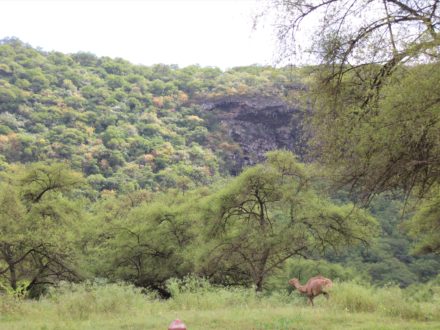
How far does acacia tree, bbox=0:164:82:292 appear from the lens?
23797 millimetres

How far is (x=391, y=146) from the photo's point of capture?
6.72m

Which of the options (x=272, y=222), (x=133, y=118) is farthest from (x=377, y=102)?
(x=133, y=118)

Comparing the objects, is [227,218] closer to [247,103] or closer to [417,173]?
[417,173]

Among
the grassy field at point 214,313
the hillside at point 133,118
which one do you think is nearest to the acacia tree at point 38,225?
the grassy field at point 214,313

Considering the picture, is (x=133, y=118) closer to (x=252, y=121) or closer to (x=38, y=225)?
(x=252, y=121)

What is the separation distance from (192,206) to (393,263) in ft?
67.3

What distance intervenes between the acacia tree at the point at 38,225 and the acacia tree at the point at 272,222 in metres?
7.21

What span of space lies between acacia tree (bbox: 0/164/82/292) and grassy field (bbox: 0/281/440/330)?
1066cm

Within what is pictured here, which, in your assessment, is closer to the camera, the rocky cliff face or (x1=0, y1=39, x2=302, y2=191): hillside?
(x1=0, y1=39, x2=302, y2=191): hillside

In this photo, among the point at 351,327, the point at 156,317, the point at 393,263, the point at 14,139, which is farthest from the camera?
the point at 14,139

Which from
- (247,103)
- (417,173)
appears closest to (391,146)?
(417,173)

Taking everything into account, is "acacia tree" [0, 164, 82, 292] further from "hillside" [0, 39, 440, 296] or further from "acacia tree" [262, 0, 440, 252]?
"acacia tree" [262, 0, 440, 252]

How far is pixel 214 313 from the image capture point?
11.1m

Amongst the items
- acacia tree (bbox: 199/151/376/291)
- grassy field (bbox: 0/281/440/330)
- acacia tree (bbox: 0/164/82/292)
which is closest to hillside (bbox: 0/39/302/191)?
acacia tree (bbox: 199/151/376/291)
